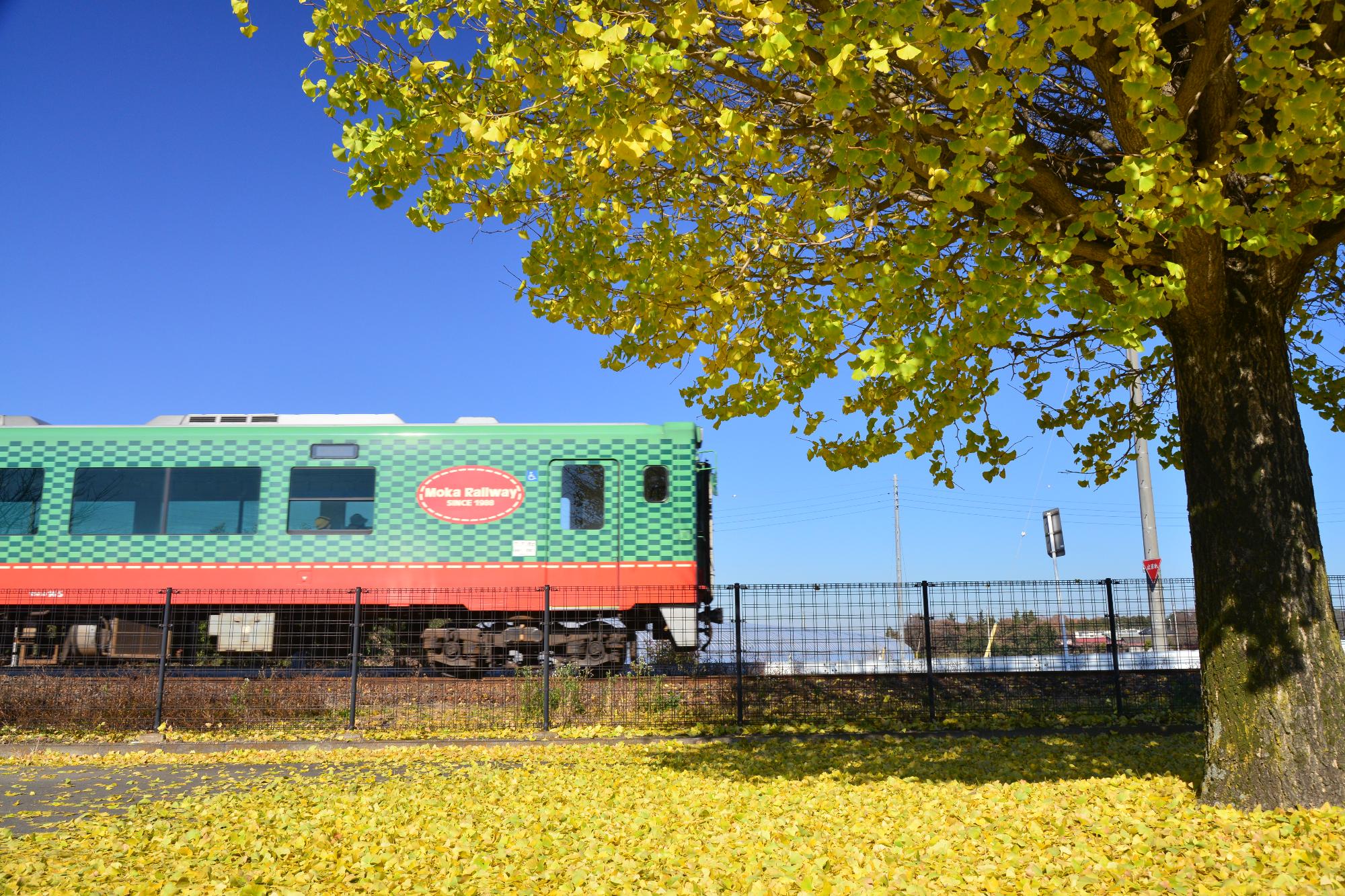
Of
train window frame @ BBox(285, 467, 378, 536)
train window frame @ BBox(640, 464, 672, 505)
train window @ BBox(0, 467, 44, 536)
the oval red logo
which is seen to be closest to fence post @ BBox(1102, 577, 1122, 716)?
train window frame @ BBox(640, 464, 672, 505)

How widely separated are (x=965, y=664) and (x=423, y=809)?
7.71 metres

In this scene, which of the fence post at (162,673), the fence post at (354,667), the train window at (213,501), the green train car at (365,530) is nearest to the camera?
the fence post at (354,667)

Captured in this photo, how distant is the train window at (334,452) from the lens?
13812 millimetres

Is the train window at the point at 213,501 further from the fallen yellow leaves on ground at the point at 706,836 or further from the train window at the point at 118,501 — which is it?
the fallen yellow leaves on ground at the point at 706,836

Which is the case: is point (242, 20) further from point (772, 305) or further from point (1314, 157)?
point (1314, 157)

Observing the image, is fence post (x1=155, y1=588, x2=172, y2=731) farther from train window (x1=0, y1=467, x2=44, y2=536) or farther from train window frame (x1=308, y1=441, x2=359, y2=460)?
train window (x1=0, y1=467, x2=44, y2=536)

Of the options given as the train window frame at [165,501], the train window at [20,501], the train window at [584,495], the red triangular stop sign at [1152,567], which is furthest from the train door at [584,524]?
the red triangular stop sign at [1152,567]

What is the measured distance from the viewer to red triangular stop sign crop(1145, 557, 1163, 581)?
16812mm

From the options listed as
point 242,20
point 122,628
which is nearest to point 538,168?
point 242,20

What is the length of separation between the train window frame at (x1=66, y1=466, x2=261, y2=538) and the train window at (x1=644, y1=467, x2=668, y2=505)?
552 cm

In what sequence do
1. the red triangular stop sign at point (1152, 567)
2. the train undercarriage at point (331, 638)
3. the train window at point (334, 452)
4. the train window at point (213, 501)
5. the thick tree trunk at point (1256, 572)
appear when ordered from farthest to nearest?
the red triangular stop sign at point (1152, 567), the train window at point (334, 452), the train window at point (213, 501), the train undercarriage at point (331, 638), the thick tree trunk at point (1256, 572)

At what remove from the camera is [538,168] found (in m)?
5.52

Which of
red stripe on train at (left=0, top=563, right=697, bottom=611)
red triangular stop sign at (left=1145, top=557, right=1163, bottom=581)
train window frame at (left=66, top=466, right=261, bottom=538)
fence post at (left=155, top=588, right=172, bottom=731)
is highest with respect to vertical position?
train window frame at (left=66, top=466, right=261, bottom=538)

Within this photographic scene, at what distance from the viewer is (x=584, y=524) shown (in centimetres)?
1350
